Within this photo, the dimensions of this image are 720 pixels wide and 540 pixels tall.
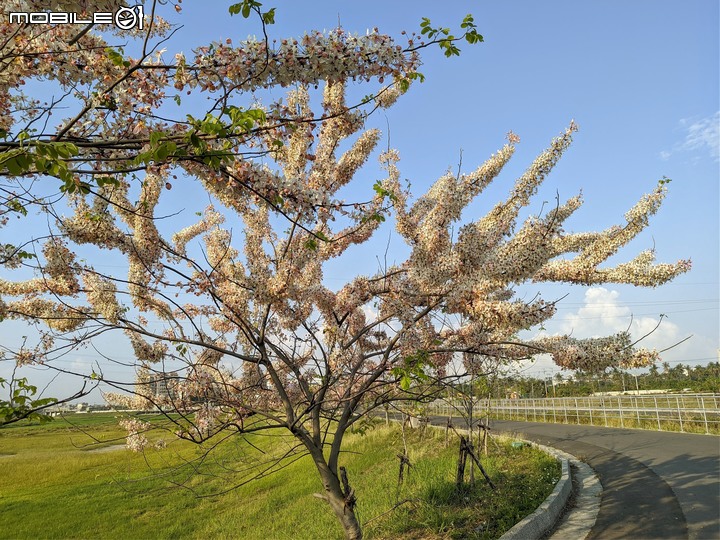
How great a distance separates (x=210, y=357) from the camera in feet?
20.7

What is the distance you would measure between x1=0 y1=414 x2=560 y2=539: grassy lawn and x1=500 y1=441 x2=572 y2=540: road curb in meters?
0.23

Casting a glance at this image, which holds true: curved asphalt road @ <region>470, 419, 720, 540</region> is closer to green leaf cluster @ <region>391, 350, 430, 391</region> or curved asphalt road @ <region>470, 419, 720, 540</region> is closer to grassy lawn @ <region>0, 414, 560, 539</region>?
grassy lawn @ <region>0, 414, 560, 539</region>

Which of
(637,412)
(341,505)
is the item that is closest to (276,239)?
(341,505)

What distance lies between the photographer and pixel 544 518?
6.25m

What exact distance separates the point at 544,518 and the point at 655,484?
394 cm

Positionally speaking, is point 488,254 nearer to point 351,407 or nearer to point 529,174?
point 351,407

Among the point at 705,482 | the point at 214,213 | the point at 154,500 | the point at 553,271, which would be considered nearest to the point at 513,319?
the point at 553,271

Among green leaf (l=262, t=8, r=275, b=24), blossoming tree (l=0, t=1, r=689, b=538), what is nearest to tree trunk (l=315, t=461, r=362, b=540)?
blossoming tree (l=0, t=1, r=689, b=538)

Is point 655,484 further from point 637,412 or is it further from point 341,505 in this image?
point 637,412

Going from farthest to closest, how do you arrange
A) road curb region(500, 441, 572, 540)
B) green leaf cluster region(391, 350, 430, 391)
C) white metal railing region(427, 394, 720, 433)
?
white metal railing region(427, 394, 720, 433), road curb region(500, 441, 572, 540), green leaf cluster region(391, 350, 430, 391)

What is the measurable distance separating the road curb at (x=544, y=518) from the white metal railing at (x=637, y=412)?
335 cm

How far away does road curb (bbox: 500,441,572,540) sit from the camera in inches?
220

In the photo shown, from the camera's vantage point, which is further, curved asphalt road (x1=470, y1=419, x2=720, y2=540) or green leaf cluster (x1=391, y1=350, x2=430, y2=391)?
curved asphalt road (x1=470, y1=419, x2=720, y2=540)

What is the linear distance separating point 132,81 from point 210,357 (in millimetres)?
4012
